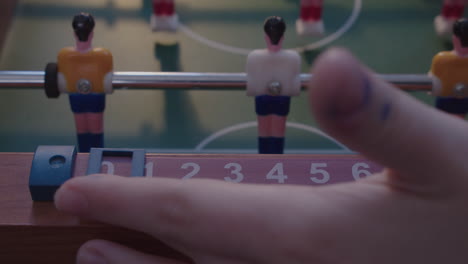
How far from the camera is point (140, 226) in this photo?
45cm

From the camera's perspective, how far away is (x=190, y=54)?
1.48 m

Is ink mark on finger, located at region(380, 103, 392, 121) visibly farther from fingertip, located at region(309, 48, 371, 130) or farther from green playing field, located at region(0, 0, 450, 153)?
green playing field, located at region(0, 0, 450, 153)

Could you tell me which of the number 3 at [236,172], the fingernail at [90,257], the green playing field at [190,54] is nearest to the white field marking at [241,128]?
the green playing field at [190,54]

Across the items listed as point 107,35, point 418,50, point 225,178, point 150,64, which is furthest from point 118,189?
point 418,50

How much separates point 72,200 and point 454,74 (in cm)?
70

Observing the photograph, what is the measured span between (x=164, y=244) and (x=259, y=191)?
0.51 feet

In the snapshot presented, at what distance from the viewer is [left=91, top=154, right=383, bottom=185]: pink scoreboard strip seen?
574 millimetres

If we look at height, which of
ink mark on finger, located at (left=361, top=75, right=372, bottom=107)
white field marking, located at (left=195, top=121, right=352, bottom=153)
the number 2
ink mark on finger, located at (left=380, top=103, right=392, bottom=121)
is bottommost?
white field marking, located at (left=195, top=121, right=352, bottom=153)

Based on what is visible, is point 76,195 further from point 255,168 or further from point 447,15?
point 447,15

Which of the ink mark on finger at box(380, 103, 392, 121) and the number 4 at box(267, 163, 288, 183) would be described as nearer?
the ink mark on finger at box(380, 103, 392, 121)

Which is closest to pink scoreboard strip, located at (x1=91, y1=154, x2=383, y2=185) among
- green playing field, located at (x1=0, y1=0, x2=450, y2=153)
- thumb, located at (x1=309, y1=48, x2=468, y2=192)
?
thumb, located at (x1=309, y1=48, x2=468, y2=192)

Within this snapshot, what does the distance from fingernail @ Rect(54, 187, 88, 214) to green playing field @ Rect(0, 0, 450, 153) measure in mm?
693

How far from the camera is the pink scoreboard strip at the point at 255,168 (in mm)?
574

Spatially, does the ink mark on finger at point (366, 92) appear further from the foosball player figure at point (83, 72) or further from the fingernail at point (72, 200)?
the foosball player figure at point (83, 72)
